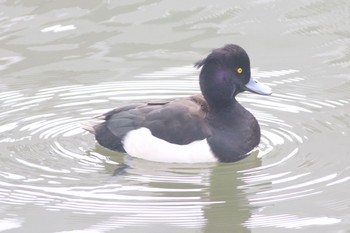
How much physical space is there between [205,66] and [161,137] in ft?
2.17

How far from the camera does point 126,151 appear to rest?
29.0ft

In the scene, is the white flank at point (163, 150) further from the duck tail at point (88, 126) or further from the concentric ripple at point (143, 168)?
the duck tail at point (88, 126)

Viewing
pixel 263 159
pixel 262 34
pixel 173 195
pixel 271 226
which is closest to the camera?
pixel 271 226

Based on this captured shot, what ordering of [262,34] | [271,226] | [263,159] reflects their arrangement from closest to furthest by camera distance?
[271,226] → [263,159] → [262,34]

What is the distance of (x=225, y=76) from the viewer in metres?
8.84

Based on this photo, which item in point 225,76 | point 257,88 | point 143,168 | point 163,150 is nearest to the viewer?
point 143,168

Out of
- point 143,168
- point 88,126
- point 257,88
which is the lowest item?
point 143,168

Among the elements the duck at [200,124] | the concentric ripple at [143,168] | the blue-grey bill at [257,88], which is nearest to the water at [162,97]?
the concentric ripple at [143,168]

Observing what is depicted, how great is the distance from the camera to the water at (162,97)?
7629mm

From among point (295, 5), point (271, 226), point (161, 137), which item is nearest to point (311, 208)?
point (271, 226)

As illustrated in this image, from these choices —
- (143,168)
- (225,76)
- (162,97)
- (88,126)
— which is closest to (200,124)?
(225,76)

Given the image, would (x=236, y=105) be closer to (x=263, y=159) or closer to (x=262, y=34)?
(x=263, y=159)

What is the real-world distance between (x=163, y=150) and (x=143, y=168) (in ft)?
0.74

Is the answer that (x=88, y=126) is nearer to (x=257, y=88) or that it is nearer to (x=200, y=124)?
(x=200, y=124)
